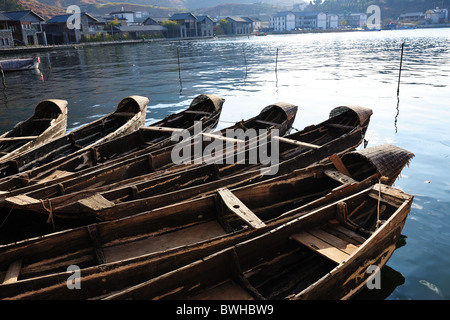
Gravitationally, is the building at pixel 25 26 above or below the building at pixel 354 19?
below

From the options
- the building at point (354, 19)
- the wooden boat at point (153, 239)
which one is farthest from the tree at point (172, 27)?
the building at point (354, 19)

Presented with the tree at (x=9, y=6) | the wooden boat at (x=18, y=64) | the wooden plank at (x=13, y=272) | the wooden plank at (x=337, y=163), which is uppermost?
the tree at (x=9, y=6)

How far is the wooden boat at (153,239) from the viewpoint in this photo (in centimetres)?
445

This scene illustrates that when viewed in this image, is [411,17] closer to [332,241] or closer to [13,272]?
[332,241]

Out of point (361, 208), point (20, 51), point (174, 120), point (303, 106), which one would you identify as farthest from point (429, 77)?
point (20, 51)

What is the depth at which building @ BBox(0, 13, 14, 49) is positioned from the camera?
57550 millimetres

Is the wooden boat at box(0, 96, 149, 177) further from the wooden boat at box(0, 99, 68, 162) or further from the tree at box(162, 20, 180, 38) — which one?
the tree at box(162, 20, 180, 38)

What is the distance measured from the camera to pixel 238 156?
872 cm

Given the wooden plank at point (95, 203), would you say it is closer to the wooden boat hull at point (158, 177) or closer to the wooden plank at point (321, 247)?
the wooden boat hull at point (158, 177)

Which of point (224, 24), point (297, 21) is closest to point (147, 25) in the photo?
point (224, 24)

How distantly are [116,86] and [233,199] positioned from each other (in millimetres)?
25432

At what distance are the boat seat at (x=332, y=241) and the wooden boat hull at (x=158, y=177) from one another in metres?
2.21

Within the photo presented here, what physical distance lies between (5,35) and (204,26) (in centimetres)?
6539
